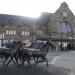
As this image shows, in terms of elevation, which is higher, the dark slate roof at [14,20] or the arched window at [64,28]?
the dark slate roof at [14,20]

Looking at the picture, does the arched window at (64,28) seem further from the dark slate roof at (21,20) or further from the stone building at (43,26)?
the dark slate roof at (21,20)

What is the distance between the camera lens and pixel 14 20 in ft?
229

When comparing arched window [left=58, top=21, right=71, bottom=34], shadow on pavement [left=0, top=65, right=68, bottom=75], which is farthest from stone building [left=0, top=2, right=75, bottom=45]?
shadow on pavement [left=0, top=65, right=68, bottom=75]

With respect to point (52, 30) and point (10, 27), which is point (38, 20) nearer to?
point (52, 30)

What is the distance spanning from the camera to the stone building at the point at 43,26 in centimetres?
6669

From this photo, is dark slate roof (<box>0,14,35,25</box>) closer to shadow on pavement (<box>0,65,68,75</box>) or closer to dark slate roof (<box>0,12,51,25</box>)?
dark slate roof (<box>0,12,51,25</box>)

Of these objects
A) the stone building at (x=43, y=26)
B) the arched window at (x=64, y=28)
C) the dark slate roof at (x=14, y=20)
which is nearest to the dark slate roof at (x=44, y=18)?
the stone building at (x=43, y=26)

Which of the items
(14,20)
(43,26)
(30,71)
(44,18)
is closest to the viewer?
(30,71)

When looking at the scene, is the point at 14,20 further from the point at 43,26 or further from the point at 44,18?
the point at 44,18

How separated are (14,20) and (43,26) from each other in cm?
916

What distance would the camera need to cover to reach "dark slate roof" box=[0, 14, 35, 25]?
68.2m

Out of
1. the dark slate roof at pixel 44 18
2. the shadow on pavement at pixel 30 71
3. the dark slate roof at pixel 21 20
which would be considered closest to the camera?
the shadow on pavement at pixel 30 71

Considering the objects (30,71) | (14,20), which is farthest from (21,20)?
(30,71)

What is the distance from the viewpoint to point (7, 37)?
6525 centimetres
